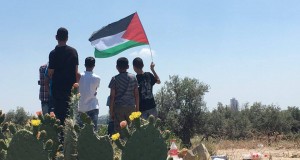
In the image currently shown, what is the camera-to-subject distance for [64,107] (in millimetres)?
5762

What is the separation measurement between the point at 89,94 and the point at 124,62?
67cm

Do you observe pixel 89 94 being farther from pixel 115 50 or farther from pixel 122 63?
pixel 115 50

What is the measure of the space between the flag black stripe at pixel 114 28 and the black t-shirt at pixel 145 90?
193 cm

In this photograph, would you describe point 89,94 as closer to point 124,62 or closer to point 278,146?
point 124,62

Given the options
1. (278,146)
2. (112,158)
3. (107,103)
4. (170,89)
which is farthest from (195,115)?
(112,158)

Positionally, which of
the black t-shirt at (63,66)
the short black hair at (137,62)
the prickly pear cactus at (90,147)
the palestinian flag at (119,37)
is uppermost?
the palestinian flag at (119,37)

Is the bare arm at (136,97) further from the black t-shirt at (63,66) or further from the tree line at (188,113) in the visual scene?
the tree line at (188,113)

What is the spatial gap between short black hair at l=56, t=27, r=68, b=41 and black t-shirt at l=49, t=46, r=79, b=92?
0.11m

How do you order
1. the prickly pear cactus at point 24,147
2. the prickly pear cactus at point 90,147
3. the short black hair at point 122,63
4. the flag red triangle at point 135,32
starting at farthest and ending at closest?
the flag red triangle at point 135,32
the short black hair at point 122,63
the prickly pear cactus at point 90,147
the prickly pear cactus at point 24,147

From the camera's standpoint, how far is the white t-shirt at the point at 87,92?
628 cm

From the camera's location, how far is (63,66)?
5.77 metres

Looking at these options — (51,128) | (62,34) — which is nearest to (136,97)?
(62,34)

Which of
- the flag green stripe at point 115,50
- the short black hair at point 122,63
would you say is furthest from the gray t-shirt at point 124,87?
the flag green stripe at point 115,50

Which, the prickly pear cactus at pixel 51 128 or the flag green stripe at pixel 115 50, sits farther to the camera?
the flag green stripe at pixel 115 50
